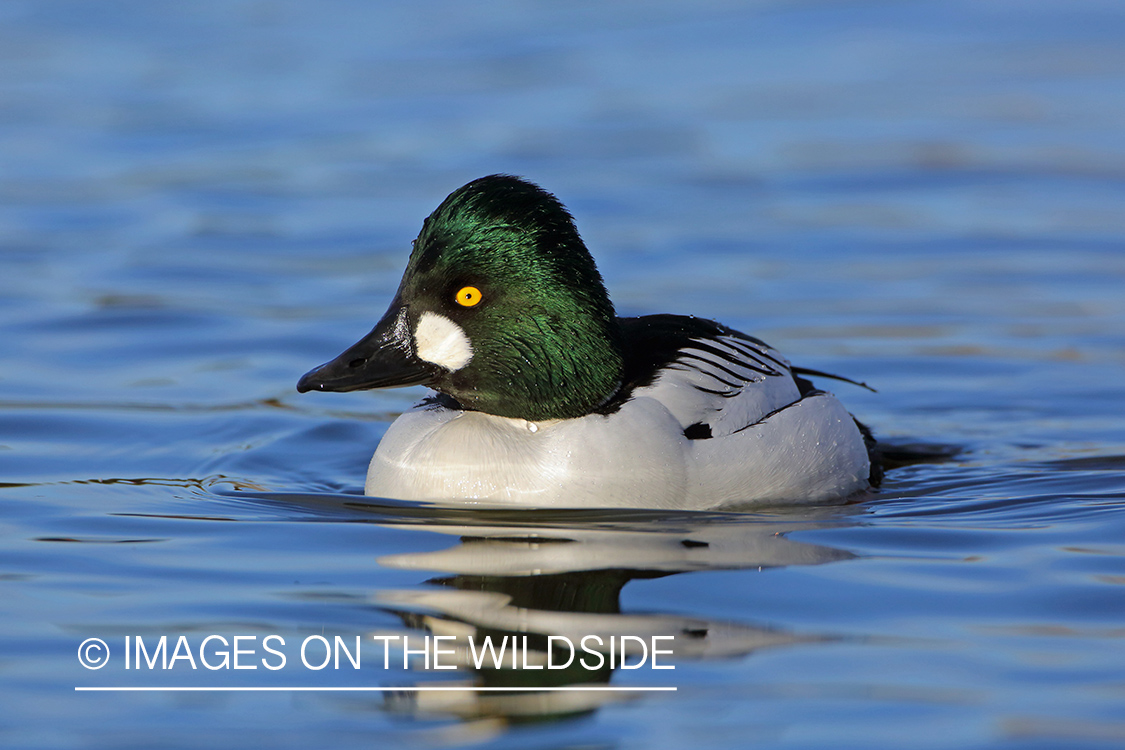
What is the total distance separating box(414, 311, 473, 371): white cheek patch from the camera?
6.36m

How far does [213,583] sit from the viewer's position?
217 inches

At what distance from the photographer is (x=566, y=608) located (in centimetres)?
514

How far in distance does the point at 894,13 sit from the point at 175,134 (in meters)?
9.20

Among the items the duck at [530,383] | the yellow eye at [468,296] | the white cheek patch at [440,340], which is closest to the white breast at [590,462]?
the duck at [530,383]

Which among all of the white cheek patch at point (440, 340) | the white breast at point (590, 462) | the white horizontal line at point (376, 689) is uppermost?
the white cheek patch at point (440, 340)

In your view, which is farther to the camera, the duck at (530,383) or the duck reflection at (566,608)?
the duck at (530,383)

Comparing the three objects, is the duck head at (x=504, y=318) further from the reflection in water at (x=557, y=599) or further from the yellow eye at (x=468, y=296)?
the reflection in water at (x=557, y=599)

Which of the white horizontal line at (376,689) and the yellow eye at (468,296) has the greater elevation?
the yellow eye at (468,296)

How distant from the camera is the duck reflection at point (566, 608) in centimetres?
451

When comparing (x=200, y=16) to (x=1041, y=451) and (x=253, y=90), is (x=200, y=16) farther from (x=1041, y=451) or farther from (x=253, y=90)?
(x=1041, y=451)

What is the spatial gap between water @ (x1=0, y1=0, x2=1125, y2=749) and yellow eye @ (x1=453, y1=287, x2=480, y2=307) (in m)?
0.85

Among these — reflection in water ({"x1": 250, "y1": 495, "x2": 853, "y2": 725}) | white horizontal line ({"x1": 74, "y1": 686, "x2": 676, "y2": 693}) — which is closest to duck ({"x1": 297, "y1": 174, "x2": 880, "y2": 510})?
reflection in water ({"x1": 250, "y1": 495, "x2": 853, "y2": 725})

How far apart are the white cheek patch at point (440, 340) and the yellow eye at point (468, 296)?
96mm

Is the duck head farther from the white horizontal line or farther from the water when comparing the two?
the white horizontal line
